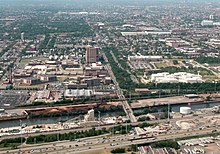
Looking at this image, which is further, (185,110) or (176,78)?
(176,78)

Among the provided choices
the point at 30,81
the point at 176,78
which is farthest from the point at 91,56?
the point at 176,78

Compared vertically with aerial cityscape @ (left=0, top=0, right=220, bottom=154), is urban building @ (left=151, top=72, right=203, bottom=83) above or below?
above

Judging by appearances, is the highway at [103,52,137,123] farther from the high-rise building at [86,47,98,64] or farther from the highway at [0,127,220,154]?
the highway at [0,127,220,154]

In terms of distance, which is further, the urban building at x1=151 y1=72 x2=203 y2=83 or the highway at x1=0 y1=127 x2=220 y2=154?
the urban building at x1=151 y1=72 x2=203 y2=83

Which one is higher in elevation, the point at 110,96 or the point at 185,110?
the point at 185,110

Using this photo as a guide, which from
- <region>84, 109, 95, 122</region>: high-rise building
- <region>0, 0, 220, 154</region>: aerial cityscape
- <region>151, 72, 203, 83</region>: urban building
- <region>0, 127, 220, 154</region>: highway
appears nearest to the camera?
<region>0, 127, 220, 154</region>: highway

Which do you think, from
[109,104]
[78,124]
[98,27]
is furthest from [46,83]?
[98,27]

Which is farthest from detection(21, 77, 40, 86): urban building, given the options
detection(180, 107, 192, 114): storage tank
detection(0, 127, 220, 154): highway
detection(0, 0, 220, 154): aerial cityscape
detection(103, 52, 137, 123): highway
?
detection(0, 127, 220, 154): highway

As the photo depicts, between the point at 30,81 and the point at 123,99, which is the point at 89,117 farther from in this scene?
the point at 30,81

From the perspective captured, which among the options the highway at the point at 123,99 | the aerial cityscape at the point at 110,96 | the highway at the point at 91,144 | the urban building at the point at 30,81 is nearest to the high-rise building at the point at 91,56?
the aerial cityscape at the point at 110,96

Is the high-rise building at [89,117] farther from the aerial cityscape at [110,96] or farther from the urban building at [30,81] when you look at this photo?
the urban building at [30,81]
